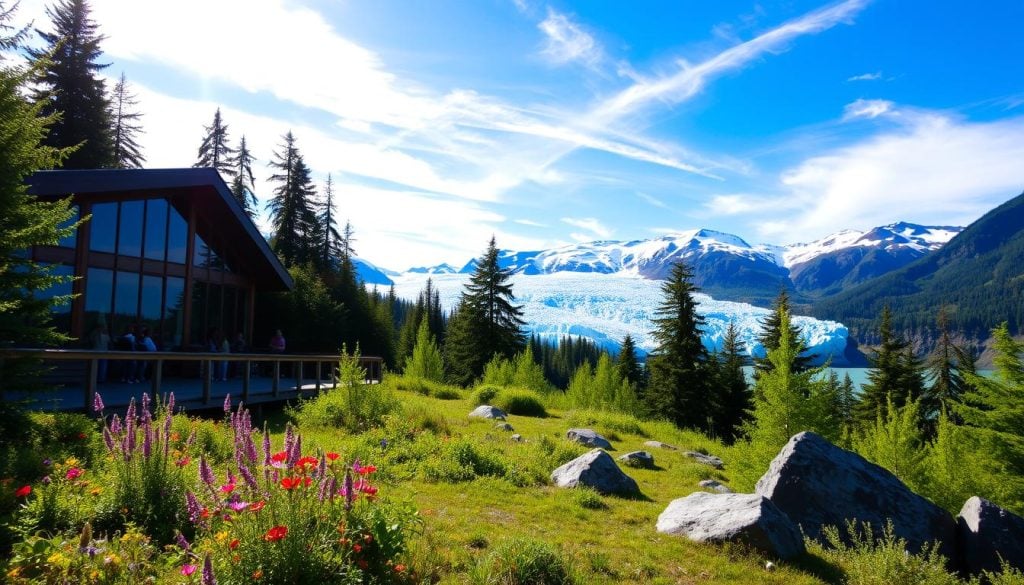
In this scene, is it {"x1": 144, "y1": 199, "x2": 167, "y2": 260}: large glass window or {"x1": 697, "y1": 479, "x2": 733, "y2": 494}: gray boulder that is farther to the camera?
{"x1": 144, "y1": 199, "x2": 167, "y2": 260}: large glass window

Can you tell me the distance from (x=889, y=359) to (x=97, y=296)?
40.5m

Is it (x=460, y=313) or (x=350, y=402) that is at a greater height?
(x=460, y=313)

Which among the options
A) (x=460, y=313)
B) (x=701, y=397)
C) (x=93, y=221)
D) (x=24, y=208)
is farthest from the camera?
(x=460, y=313)

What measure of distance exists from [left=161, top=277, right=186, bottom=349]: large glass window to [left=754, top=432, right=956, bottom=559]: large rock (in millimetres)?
17790

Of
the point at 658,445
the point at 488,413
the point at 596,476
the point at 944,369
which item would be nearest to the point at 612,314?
the point at 944,369

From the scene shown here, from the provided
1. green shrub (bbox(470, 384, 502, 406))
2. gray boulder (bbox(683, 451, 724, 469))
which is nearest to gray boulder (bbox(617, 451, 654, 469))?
gray boulder (bbox(683, 451, 724, 469))

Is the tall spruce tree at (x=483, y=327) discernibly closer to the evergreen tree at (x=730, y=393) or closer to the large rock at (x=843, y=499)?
the evergreen tree at (x=730, y=393)

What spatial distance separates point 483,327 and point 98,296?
23.6 metres

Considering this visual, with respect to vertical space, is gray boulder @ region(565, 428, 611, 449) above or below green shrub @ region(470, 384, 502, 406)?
below

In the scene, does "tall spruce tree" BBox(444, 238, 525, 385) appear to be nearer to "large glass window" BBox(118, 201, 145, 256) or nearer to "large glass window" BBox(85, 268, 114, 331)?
"large glass window" BBox(118, 201, 145, 256)

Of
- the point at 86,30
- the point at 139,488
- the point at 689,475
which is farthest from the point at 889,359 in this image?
the point at 86,30

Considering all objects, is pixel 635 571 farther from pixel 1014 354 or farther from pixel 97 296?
pixel 1014 354

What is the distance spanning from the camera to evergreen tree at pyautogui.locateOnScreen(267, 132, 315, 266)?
123 ft

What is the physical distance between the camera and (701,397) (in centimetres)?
3189
